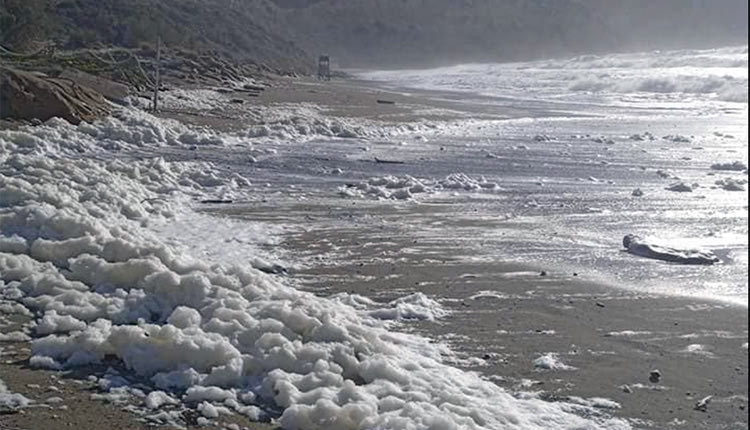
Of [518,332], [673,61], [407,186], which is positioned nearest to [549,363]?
[518,332]

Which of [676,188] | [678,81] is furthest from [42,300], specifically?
[678,81]

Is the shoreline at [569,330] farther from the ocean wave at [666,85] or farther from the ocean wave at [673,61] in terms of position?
the ocean wave at [673,61]

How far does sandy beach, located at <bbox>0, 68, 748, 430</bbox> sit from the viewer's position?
19.3 feet

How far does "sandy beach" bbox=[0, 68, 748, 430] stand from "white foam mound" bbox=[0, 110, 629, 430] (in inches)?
8.1

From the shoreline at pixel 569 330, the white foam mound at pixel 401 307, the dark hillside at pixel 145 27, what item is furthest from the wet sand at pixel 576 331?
the dark hillside at pixel 145 27

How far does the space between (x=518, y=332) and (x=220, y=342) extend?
7.97 ft

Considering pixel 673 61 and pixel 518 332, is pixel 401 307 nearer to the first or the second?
pixel 518 332

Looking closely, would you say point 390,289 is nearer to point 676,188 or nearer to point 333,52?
point 676,188

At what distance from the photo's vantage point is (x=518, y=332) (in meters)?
7.61

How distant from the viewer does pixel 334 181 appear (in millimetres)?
15930

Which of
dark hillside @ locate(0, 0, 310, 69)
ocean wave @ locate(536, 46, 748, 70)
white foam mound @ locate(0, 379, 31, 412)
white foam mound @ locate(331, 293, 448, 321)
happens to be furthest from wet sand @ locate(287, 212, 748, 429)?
ocean wave @ locate(536, 46, 748, 70)

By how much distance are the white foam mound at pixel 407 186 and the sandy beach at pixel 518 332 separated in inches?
76.2

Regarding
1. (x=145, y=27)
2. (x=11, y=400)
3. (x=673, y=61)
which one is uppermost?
(x=145, y=27)

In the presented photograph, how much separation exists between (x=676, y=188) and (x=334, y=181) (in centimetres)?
533
